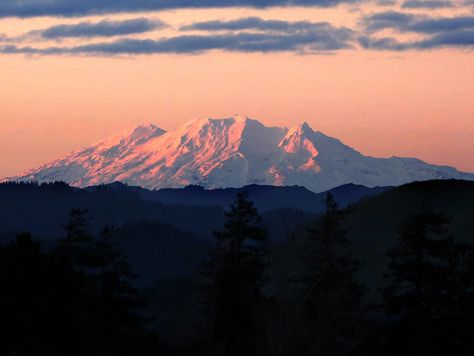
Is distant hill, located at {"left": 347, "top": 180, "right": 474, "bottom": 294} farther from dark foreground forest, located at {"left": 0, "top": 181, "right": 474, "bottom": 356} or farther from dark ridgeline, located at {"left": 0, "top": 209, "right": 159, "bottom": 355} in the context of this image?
dark ridgeline, located at {"left": 0, "top": 209, "right": 159, "bottom": 355}

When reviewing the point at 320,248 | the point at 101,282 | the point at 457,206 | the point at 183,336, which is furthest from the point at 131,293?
the point at 457,206

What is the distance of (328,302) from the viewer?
50500 millimetres

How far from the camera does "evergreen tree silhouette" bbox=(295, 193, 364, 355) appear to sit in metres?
45.9

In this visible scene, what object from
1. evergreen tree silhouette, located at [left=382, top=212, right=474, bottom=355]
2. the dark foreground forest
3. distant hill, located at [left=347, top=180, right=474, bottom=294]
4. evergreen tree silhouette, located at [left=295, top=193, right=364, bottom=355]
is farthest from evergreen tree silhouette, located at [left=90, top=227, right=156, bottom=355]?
distant hill, located at [left=347, top=180, right=474, bottom=294]

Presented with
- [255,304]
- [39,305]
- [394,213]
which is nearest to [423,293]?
[255,304]

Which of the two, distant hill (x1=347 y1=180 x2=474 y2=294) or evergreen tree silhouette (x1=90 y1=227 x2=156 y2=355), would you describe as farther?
distant hill (x1=347 y1=180 x2=474 y2=294)

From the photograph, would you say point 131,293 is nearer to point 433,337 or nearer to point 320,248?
point 320,248

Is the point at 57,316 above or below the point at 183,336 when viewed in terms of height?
above

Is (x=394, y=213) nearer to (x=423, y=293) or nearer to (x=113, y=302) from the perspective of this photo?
(x=113, y=302)

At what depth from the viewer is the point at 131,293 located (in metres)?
65.5

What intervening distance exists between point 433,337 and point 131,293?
22.7 m

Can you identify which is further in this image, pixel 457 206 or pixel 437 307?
pixel 457 206

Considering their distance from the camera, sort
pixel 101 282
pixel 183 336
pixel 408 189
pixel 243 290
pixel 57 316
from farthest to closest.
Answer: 1. pixel 408 189
2. pixel 183 336
3. pixel 101 282
4. pixel 243 290
5. pixel 57 316

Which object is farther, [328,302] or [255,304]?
[255,304]
